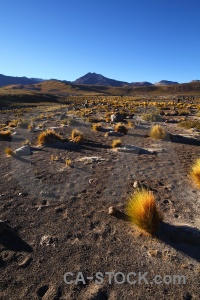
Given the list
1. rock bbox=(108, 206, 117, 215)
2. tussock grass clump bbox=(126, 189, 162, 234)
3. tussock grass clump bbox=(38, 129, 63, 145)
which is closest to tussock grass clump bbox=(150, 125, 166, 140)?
tussock grass clump bbox=(38, 129, 63, 145)

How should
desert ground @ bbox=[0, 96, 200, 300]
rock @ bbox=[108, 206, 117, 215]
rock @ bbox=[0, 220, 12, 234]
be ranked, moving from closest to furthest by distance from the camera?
desert ground @ bbox=[0, 96, 200, 300] → rock @ bbox=[0, 220, 12, 234] → rock @ bbox=[108, 206, 117, 215]

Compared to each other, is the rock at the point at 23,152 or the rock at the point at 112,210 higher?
the rock at the point at 112,210

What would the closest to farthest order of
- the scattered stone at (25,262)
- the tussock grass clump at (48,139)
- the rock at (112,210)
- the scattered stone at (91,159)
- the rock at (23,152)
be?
1. the scattered stone at (25,262)
2. the rock at (112,210)
3. the scattered stone at (91,159)
4. the rock at (23,152)
5. the tussock grass clump at (48,139)

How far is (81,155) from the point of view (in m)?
12.8

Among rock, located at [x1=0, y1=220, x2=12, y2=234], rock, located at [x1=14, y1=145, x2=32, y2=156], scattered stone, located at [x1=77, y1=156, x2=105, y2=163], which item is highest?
rock, located at [x1=0, y1=220, x2=12, y2=234]

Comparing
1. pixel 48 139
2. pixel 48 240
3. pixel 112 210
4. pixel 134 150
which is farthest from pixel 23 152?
pixel 48 240

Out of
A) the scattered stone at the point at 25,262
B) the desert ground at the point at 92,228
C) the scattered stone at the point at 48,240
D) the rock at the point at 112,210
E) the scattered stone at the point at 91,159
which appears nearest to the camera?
the desert ground at the point at 92,228

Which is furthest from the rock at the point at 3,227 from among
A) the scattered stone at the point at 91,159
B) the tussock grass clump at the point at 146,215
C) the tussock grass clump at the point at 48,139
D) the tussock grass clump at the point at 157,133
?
the tussock grass clump at the point at 157,133

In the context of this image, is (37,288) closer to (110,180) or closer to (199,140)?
(110,180)

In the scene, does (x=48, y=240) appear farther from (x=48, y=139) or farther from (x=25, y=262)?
(x=48, y=139)

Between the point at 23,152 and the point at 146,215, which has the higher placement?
the point at 146,215

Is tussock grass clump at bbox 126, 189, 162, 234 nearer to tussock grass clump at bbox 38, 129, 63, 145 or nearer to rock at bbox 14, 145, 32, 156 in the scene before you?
rock at bbox 14, 145, 32, 156

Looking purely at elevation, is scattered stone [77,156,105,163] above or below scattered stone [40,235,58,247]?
below

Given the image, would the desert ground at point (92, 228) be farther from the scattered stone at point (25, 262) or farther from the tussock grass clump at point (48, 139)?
the tussock grass clump at point (48, 139)
